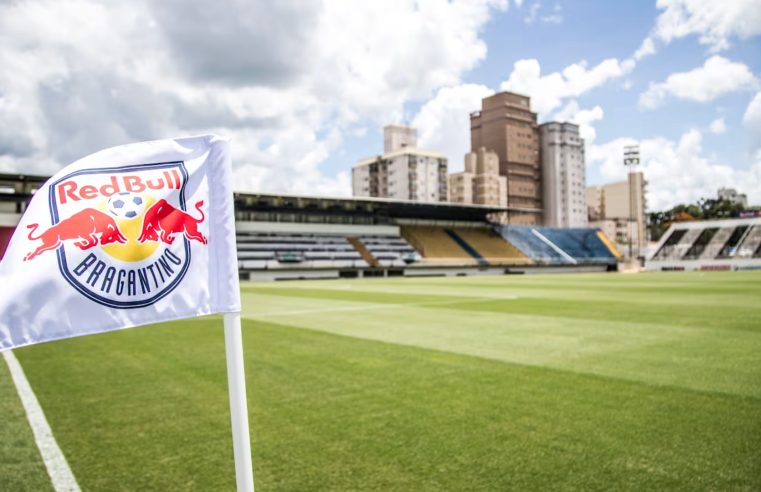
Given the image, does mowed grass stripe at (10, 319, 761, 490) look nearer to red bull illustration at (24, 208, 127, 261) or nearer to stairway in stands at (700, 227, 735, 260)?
red bull illustration at (24, 208, 127, 261)

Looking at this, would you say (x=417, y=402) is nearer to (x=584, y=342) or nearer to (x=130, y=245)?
(x=130, y=245)

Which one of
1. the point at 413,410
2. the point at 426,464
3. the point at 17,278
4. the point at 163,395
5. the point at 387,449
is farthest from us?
the point at 163,395

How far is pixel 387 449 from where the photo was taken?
460cm

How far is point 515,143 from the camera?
130875mm

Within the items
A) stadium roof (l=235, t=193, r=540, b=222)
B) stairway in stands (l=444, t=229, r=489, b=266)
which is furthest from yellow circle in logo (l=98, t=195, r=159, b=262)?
stairway in stands (l=444, t=229, r=489, b=266)

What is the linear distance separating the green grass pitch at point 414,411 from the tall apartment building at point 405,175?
101 m

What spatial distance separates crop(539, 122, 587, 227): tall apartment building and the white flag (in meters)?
135

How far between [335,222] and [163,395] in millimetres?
61158

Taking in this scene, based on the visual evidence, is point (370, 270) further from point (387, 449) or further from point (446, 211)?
point (387, 449)

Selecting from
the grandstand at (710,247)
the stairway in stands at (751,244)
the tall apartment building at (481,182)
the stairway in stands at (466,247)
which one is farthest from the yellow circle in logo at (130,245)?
the tall apartment building at (481,182)

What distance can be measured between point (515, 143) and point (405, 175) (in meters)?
35.3

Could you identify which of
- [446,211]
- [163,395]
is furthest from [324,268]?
[163,395]

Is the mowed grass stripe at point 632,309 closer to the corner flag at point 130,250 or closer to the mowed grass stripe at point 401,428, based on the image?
the mowed grass stripe at point 401,428

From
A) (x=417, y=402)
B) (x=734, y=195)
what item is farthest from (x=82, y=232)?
(x=734, y=195)
